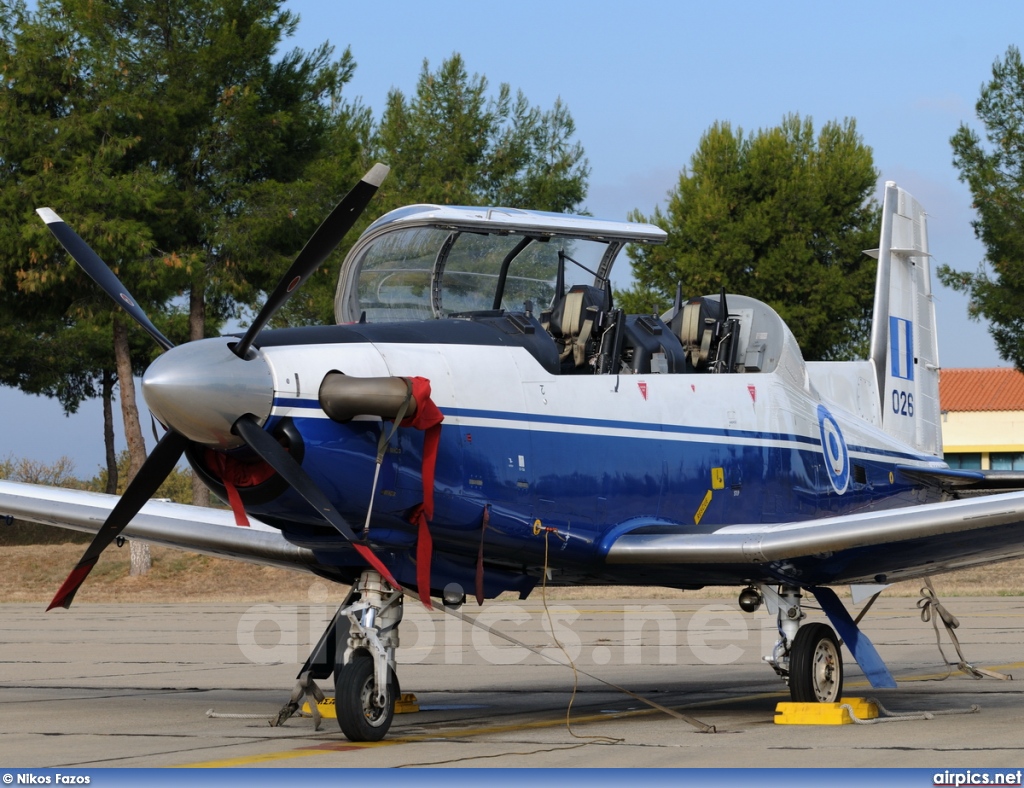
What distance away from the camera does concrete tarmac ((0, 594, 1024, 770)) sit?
787cm

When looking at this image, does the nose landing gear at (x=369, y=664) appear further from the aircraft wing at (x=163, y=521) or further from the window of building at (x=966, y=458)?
the window of building at (x=966, y=458)

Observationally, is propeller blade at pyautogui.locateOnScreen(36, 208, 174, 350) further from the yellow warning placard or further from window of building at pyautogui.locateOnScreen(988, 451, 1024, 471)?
window of building at pyautogui.locateOnScreen(988, 451, 1024, 471)

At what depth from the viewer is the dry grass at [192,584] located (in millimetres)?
29250

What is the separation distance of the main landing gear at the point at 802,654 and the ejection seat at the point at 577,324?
2.32 metres

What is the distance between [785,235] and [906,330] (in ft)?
100

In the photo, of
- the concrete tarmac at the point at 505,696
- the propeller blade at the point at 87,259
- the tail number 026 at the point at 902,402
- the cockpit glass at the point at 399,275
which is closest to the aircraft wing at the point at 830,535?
the concrete tarmac at the point at 505,696

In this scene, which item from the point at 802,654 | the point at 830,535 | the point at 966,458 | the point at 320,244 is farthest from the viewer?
the point at 966,458

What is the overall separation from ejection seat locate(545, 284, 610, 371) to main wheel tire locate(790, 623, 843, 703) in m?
2.61

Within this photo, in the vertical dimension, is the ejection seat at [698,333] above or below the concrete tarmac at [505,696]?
above

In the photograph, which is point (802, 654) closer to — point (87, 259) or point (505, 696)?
point (505, 696)

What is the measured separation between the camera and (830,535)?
30.1ft

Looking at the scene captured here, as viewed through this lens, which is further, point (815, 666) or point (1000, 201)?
point (1000, 201)

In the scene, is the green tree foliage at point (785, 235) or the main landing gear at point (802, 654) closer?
the main landing gear at point (802, 654)

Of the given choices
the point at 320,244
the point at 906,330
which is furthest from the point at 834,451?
the point at 320,244
